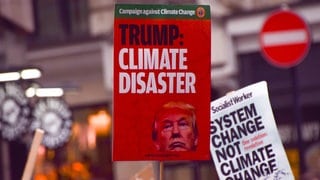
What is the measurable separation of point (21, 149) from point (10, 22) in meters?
1.95

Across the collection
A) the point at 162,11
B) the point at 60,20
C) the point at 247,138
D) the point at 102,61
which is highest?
the point at 60,20

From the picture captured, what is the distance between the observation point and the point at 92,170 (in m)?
17.2

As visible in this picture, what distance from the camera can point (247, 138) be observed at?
5414 mm

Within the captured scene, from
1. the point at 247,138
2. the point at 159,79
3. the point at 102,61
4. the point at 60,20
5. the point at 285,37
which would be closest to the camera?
the point at 159,79

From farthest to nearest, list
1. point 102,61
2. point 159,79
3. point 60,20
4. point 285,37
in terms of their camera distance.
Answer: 1. point 60,20
2. point 102,61
3. point 285,37
4. point 159,79

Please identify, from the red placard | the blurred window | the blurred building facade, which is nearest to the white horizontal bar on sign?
the blurred building facade

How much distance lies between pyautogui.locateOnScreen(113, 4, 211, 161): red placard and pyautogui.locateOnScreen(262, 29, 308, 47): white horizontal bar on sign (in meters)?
6.32

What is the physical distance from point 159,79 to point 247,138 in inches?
40.4

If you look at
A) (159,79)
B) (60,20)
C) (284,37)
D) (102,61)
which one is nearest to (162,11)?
(159,79)

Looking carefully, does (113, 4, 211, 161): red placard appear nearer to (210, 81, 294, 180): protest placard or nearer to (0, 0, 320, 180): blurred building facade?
(210, 81, 294, 180): protest placard

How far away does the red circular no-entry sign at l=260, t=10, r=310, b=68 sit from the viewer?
10742 millimetres

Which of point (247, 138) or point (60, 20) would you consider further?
point (60, 20)

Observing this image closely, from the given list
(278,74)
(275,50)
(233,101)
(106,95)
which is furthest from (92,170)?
(233,101)

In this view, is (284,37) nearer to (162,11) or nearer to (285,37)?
(285,37)
